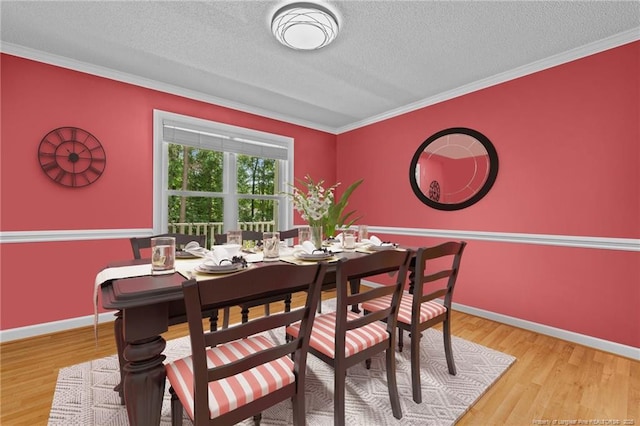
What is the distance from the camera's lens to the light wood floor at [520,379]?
5.41 feet

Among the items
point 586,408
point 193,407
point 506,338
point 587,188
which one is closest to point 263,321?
point 193,407

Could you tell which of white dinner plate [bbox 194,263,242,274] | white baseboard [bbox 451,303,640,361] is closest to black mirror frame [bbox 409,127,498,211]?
white baseboard [bbox 451,303,640,361]

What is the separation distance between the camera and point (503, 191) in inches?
120

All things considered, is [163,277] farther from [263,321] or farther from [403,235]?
[403,235]

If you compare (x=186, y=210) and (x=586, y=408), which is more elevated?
(x=186, y=210)

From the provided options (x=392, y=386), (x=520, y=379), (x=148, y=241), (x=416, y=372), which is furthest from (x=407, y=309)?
(x=148, y=241)

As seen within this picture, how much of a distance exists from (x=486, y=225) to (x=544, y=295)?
0.85m

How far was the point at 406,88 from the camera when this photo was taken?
3369 mm

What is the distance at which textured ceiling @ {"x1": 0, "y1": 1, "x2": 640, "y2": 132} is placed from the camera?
80.3 inches

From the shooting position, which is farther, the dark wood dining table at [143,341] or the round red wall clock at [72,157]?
the round red wall clock at [72,157]

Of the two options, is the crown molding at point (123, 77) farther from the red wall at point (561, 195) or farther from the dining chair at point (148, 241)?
the red wall at point (561, 195)

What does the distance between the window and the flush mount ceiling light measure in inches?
62.6

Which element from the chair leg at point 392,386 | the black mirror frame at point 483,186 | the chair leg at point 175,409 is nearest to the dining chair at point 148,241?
the chair leg at point 175,409

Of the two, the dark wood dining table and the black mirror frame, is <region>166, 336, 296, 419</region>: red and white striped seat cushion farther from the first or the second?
the black mirror frame
